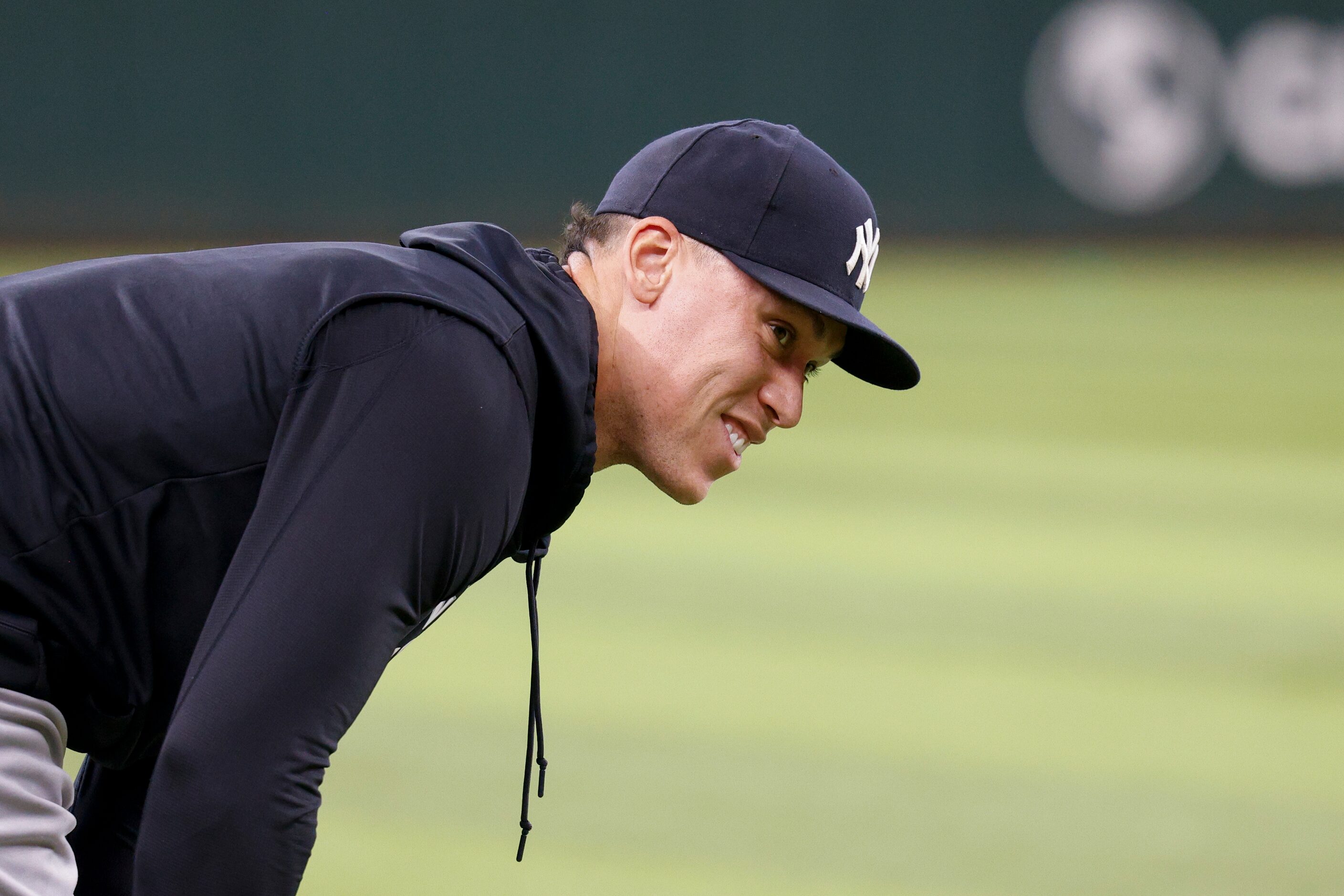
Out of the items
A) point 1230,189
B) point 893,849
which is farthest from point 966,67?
point 893,849

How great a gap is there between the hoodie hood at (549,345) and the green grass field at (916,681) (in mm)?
1972

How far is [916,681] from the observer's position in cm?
559

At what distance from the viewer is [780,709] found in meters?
5.26

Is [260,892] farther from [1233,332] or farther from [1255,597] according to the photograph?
[1233,332]

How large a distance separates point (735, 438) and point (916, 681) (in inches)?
129

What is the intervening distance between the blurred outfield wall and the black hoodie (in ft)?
44.6

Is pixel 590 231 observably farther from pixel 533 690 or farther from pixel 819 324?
pixel 533 690

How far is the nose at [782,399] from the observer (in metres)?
2.45

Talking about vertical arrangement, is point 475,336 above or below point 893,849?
above

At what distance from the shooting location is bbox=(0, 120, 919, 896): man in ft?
5.87

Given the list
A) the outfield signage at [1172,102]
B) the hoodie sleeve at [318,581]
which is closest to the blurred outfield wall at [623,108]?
the outfield signage at [1172,102]

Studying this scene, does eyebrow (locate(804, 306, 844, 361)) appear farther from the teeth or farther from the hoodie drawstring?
the hoodie drawstring

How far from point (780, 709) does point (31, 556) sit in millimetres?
3612

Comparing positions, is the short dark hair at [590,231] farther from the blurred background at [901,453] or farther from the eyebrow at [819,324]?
the blurred background at [901,453]
